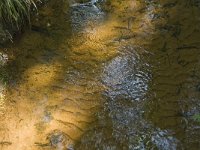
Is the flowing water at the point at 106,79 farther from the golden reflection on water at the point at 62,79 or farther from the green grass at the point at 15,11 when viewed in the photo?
the green grass at the point at 15,11

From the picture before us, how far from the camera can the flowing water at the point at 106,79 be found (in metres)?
4.12

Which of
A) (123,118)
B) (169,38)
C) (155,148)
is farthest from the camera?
(169,38)

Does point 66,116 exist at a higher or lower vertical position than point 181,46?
lower

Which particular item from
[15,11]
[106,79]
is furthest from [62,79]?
[15,11]

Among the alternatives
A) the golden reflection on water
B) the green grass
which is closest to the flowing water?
the golden reflection on water

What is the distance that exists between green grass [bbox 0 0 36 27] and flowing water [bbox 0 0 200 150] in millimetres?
212

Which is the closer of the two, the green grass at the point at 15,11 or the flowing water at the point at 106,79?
the flowing water at the point at 106,79

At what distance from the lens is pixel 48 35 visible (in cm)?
543

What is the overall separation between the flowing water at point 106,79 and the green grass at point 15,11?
0.21m

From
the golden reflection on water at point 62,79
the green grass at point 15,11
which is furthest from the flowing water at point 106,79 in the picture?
the green grass at point 15,11

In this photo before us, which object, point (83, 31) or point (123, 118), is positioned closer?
point (123, 118)

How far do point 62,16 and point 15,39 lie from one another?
0.81 m

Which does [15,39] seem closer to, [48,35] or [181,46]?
[48,35]

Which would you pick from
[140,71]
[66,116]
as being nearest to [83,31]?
[140,71]
